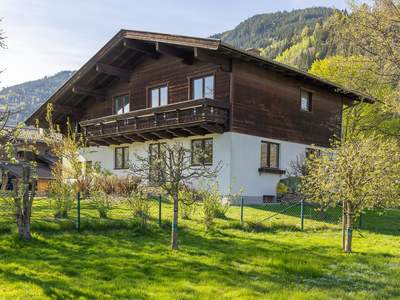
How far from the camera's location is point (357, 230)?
1322 centimetres

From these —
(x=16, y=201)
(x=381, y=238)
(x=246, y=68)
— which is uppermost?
(x=246, y=68)

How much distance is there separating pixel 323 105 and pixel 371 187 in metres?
15.5

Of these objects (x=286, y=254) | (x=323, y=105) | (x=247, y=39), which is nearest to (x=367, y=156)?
(x=286, y=254)

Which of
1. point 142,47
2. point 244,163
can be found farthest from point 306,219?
point 142,47

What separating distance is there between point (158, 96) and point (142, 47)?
258cm

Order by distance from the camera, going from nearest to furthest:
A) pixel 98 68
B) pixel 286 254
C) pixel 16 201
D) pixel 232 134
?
1. pixel 286 254
2. pixel 16 201
3. pixel 232 134
4. pixel 98 68

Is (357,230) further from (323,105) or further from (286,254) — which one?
(323,105)

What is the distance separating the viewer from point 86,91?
2506cm

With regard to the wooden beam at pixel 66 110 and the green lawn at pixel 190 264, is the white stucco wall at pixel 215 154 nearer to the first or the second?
the wooden beam at pixel 66 110

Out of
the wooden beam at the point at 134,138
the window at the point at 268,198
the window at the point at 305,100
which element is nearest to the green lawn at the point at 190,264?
the window at the point at 268,198

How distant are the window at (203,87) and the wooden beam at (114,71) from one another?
5013 millimetres

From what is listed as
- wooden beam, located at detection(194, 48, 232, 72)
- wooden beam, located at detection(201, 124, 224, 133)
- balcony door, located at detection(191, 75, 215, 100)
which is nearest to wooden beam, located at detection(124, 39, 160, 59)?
balcony door, located at detection(191, 75, 215, 100)

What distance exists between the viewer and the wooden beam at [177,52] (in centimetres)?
1955

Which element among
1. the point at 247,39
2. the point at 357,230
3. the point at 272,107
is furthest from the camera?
the point at 247,39
